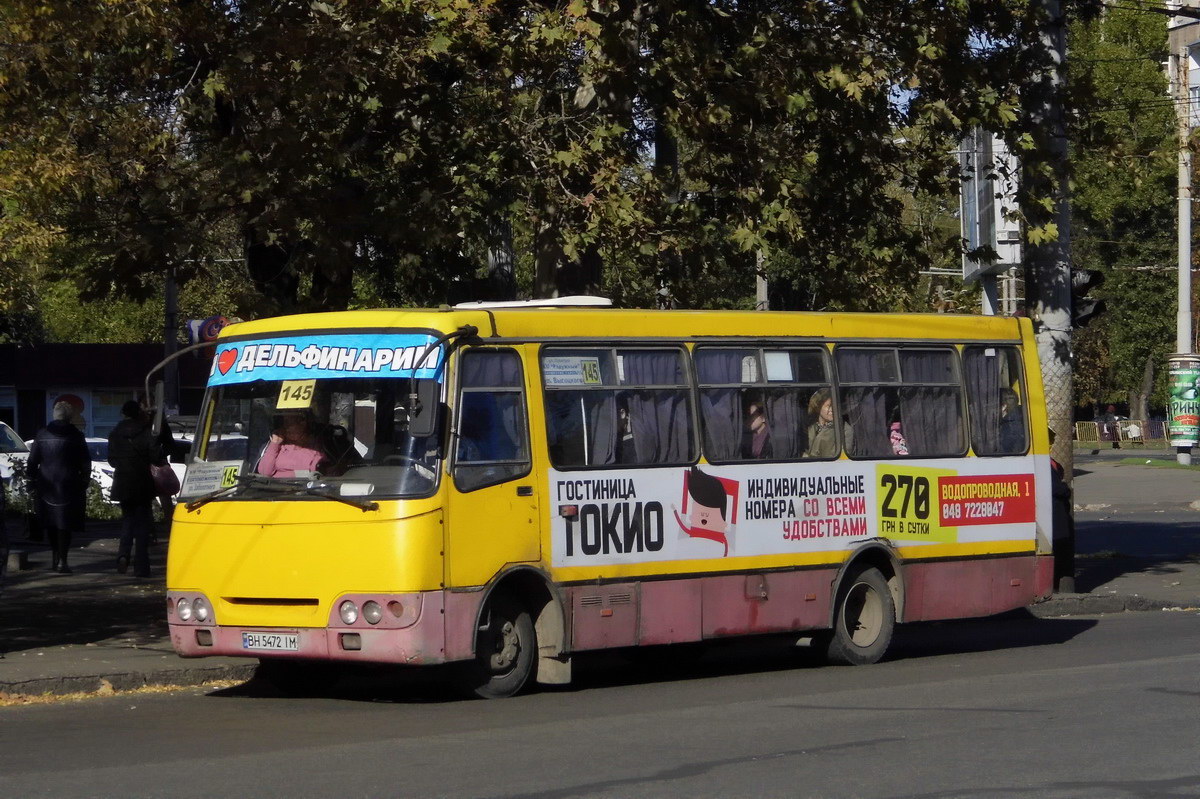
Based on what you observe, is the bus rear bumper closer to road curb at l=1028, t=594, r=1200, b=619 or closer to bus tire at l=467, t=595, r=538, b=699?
bus tire at l=467, t=595, r=538, b=699

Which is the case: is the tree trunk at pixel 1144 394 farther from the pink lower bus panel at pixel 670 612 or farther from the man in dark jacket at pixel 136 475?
the pink lower bus panel at pixel 670 612

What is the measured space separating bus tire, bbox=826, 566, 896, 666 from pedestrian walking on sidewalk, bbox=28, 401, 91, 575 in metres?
9.45

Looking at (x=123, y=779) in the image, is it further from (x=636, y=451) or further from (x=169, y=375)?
(x=169, y=375)

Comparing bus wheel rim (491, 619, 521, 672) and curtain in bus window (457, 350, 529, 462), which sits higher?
curtain in bus window (457, 350, 529, 462)

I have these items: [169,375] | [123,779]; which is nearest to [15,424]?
[169,375]

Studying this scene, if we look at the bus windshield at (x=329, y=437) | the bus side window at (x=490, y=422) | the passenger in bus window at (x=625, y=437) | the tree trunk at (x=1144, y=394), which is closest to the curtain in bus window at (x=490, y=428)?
the bus side window at (x=490, y=422)

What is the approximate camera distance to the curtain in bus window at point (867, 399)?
13.8 metres

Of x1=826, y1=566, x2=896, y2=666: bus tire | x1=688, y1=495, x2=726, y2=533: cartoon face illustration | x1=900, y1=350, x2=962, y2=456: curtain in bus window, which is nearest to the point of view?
x1=688, y1=495, x2=726, y2=533: cartoon face illustration

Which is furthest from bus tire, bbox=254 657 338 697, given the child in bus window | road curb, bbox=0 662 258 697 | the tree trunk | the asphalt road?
the tree trunk

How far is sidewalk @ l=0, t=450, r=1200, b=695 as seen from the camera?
488 inches

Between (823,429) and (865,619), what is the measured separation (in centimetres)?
156

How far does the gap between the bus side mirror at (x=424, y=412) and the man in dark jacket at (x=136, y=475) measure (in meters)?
8.28

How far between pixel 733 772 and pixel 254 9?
32.9 feet

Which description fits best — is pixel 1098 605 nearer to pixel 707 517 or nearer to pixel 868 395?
pixel 868 395
